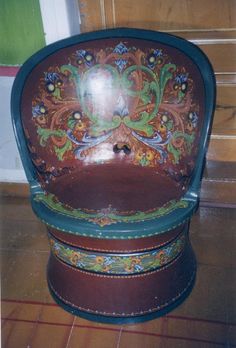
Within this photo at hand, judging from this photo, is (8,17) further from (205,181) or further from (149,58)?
(205,181)

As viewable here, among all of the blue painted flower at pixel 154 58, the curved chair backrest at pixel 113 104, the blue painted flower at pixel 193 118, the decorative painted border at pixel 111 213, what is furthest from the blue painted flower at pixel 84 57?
the decorative painted border at pixel 111 213

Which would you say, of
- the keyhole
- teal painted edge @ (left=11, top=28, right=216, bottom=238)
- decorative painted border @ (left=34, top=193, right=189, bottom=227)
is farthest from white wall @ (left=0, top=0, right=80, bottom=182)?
decorative painted border @ (left=34, top=193, right=189, bottom=227)

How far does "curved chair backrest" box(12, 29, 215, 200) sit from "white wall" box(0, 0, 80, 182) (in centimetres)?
28

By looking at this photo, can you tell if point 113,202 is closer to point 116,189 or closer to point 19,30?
point 116,189

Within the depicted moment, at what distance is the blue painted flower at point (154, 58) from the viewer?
1616 millimetres

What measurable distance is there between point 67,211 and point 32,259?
1.87 feet

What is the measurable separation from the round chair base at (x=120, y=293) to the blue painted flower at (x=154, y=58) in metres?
0.71

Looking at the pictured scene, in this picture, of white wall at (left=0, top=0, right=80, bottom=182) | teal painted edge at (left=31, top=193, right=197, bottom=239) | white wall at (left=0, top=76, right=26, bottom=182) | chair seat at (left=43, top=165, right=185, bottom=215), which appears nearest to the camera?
teal painted edge at (left=31, top=193, right=197, bottom=239)

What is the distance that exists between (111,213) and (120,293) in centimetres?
31

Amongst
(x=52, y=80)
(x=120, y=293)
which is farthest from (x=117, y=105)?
(x=120, y=293)

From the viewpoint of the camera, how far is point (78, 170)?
168 centimetres

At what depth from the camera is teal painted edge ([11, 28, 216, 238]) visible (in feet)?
4.48

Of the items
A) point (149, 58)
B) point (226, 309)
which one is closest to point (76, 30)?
→ point (149, 58)

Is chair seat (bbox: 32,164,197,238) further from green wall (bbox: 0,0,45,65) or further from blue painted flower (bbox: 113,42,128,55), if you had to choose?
green wall (bbox: 0,0,45,65)
